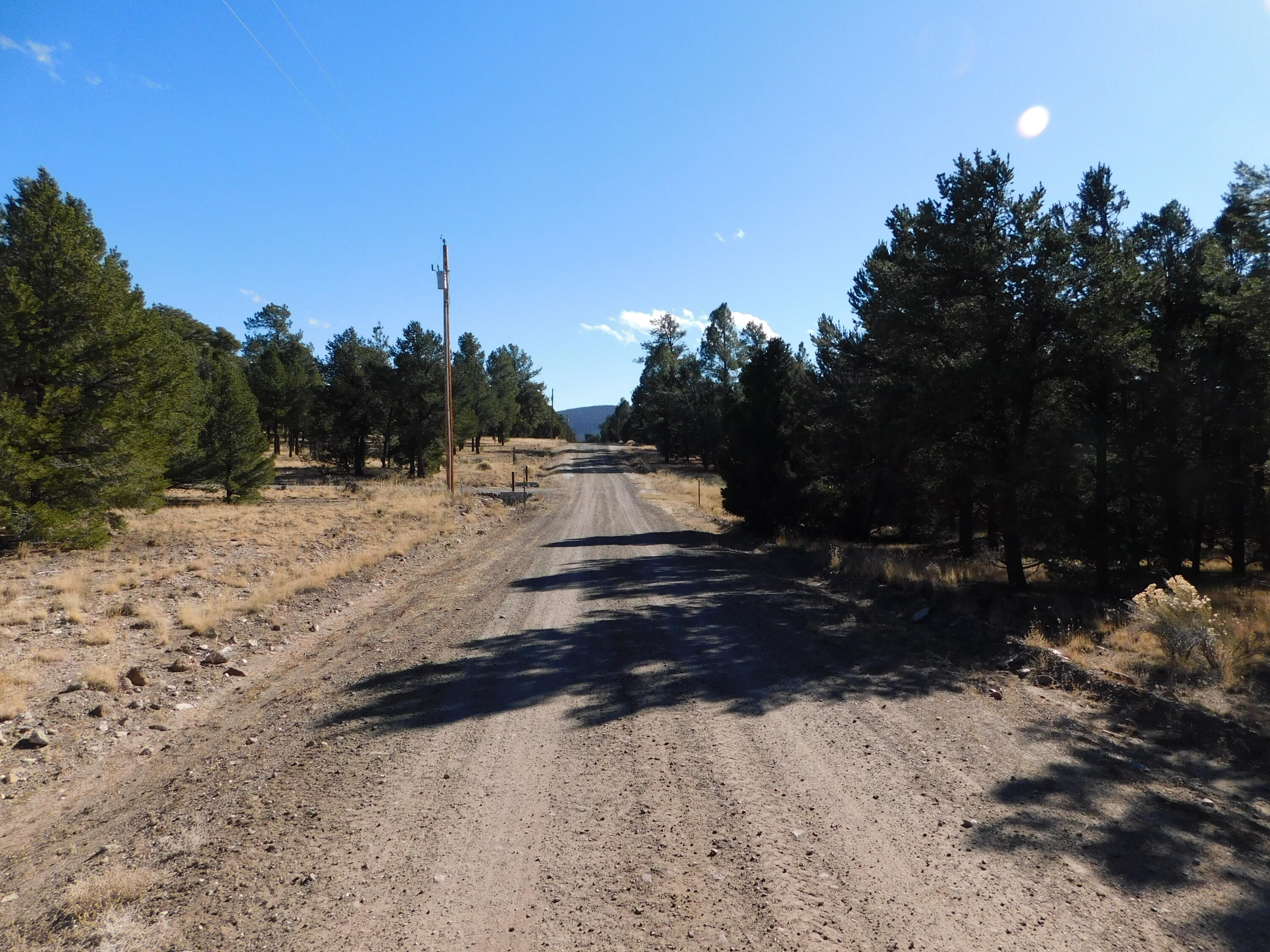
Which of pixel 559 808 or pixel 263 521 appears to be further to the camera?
pixel 263 521

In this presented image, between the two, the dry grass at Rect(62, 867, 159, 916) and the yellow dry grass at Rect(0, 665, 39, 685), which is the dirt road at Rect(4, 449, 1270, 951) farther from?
the yellow dry grass at Rect(0, 665, 39, 685)

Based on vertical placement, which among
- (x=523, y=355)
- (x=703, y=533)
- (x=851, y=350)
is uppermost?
(x=523, y=355)

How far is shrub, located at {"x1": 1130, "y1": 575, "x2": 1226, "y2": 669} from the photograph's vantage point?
302 inches

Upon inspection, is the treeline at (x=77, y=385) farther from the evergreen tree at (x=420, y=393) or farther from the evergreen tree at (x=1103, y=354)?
the evergreen tree at (x=1103, y=354)

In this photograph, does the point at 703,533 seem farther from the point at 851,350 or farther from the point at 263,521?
the point at 263,521

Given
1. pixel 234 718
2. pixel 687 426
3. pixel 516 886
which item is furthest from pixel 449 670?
pixel 687 426

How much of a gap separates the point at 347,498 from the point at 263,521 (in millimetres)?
9073

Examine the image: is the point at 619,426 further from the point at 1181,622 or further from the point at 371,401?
the point at 1181,622

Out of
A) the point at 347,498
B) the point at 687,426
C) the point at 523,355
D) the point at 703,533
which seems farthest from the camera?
the point at 523,355

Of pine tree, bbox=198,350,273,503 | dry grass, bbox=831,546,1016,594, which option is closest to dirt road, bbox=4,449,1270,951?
dry grass, bbox=831,546,1016,594

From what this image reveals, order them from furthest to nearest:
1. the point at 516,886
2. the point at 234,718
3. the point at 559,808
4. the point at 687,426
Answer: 1. the point at 687,426
2. the point at 234,718
3. the point at 559,808
4. the point at 516,886

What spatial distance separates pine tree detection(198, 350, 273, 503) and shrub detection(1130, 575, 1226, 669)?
31755mm

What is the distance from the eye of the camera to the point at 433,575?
14.8 meters

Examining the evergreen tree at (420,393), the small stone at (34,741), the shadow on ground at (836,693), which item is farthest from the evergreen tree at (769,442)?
the evergreen tree at (420,393)
